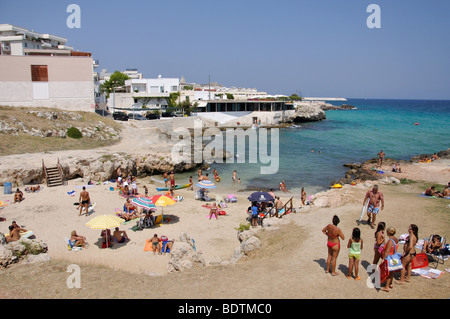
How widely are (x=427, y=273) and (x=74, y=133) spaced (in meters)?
29.2

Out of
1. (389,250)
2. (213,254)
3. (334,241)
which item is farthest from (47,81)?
(389,250)

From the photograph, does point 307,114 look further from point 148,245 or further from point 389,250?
point 389,250

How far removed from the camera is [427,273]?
7465mm

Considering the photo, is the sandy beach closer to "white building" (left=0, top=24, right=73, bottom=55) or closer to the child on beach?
the child on beach

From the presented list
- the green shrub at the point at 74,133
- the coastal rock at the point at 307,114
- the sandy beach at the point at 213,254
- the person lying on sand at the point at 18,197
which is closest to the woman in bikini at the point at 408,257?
the sandy beach at the point at 213,254

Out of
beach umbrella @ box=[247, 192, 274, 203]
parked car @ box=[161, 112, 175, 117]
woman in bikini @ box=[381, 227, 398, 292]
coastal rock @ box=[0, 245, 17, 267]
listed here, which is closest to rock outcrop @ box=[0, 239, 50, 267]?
coastal rock @ box=[0, 245, 17, 267]

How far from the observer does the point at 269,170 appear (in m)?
29.0

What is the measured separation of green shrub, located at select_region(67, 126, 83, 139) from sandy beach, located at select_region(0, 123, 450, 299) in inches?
483

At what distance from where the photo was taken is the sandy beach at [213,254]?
706cm

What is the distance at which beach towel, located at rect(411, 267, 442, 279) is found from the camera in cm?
739

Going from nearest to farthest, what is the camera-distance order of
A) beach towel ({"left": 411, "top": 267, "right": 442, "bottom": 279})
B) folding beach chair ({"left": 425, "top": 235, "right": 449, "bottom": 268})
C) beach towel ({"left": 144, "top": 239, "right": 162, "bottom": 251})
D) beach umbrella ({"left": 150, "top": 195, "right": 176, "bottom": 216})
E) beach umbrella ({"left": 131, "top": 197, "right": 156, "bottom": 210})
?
1. beach towel ({"left": 411, "top": 267, "right": 442, "bottom": 279})
2. folding beach chair ({"left": 425, "top": 235, "right": 449, "bottom": 268})
3. beach towel ({"left": 144, "top": 239, "right": 162, "bottom": 251})
4. beach umbrella ({"left": 131, "top": 197, "right": 156, "bottom": 210})
5. beach umbrella ({"left": 150, "top": 195, "right": 176, "bottom": 216})

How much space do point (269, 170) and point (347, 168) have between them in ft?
27.7

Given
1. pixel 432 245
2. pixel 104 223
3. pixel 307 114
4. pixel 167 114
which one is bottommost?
pixel 104 223
